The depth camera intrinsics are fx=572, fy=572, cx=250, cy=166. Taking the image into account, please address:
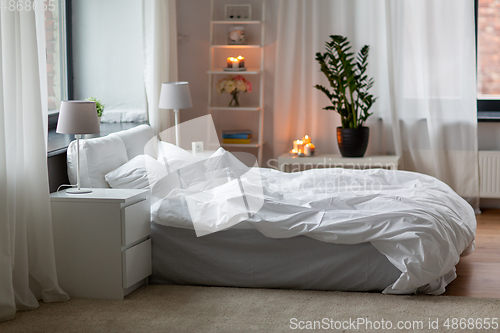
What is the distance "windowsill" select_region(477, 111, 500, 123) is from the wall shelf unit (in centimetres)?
195

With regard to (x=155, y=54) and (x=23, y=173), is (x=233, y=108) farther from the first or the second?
(x=23, y=173)

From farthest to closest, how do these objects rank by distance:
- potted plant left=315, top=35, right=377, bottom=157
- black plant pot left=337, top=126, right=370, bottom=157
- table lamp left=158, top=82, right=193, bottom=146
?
black plant pot left=337, top=126, right=370, bottom=157
potted plant left=315, top=35, right=377, bottom=157
table lamp left=158, top=82, right=193, bottom=146

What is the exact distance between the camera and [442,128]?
201 inches

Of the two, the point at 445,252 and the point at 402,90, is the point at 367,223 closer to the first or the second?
the point at 445,252

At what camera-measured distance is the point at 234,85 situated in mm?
Result: 5113

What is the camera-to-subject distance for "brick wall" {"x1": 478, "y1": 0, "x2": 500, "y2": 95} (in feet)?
16.8

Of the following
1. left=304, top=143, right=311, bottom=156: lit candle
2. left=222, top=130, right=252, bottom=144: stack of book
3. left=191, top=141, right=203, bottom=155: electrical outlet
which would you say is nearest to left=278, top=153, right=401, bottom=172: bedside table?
left=304, top=143, right=311, bottom=156: lit candle

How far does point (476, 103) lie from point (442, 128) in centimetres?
35

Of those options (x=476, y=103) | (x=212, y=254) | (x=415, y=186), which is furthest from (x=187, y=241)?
(x=476, y=103)

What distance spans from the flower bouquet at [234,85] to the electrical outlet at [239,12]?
1.82ft

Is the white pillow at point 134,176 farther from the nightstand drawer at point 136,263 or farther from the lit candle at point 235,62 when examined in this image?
the lit candle at point 235,62

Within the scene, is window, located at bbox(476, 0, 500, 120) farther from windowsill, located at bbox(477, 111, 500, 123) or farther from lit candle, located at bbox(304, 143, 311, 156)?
lit candle, located at bbox(304, 143, 311, 156)

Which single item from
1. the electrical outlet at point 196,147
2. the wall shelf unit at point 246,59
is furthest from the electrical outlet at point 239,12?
the electrical outlet at point 196,147

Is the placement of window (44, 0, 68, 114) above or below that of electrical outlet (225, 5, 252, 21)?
below
